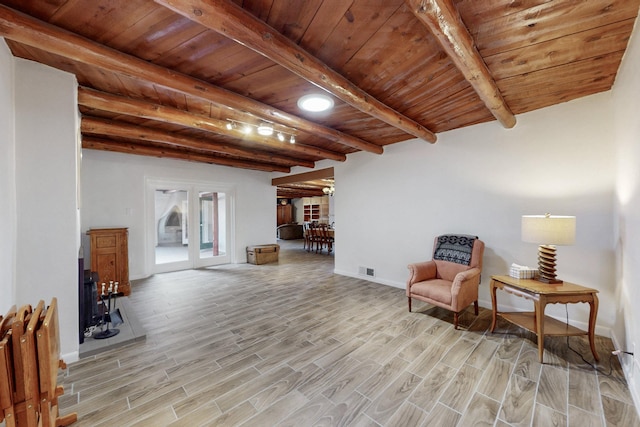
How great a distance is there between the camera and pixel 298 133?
374cm

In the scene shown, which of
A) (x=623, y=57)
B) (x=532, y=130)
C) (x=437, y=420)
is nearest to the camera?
(x=437, y=420)

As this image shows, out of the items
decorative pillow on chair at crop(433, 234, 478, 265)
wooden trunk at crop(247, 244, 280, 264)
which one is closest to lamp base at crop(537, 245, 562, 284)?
decorative pillow on chair at crop(433, 234, 478, 265)

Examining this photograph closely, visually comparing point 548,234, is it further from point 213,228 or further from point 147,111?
point 213,228

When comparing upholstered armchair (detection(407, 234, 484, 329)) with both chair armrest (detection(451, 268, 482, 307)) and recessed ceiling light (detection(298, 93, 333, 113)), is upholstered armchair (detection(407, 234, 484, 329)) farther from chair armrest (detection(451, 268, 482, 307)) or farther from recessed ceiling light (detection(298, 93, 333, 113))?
recessed ceiling light (detection(298, 93, 333, 113))

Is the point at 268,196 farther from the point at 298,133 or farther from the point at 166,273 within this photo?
the point at 298,133

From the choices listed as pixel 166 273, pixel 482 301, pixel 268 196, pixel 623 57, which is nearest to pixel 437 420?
pixel 482 301

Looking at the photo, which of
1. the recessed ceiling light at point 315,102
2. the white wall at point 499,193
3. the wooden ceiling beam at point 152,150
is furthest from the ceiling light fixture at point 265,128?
the wooden ceiling beam at point 152,150

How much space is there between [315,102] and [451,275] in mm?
2694

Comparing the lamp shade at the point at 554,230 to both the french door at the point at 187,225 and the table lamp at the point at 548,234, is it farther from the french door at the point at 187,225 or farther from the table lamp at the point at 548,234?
the french door at the point at 187,225

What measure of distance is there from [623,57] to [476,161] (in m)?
1.58

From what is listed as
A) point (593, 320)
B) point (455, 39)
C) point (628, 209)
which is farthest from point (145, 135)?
point (593, 320)

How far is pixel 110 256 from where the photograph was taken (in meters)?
3.98

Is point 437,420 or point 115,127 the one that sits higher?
point 115,127

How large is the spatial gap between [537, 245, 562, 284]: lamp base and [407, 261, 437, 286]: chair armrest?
1.11m
